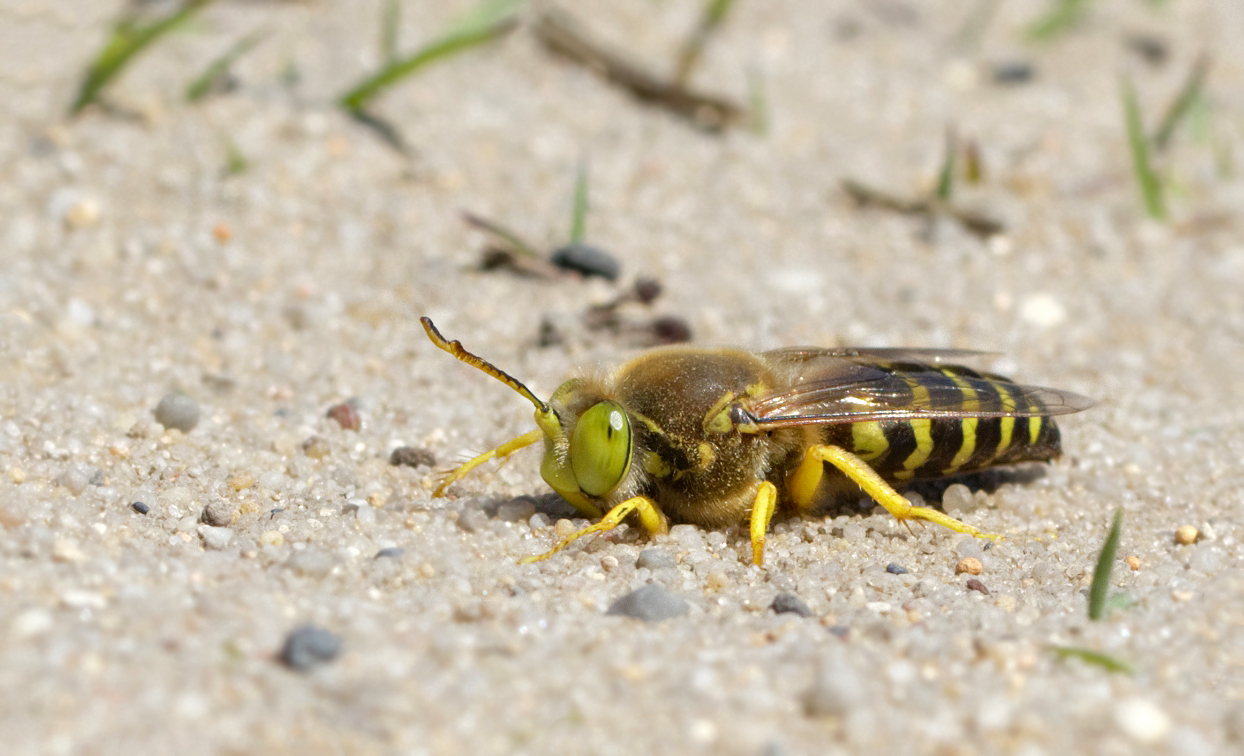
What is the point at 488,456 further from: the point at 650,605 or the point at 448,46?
the point at 448,46

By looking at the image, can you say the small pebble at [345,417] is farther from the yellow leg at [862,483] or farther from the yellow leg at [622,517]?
the yellow leg at [862,483]

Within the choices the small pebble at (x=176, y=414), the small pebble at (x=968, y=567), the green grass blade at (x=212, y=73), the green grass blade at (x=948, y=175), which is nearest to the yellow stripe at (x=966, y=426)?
the small pebble at (x=968, y=567)

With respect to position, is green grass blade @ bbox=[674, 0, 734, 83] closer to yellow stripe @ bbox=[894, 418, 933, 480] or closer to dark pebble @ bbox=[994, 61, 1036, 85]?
dark pebble @ bbox=[994, 61, 1036, 85]

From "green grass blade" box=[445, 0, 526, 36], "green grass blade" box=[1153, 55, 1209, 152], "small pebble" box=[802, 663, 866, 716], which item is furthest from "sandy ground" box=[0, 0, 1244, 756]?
"green grass blade" box=[445, 0, 526, 36]

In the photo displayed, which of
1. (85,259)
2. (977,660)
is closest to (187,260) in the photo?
(85,259)

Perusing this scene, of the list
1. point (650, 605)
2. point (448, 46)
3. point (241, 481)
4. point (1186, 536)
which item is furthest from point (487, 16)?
point (1186, 536)
